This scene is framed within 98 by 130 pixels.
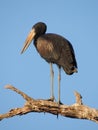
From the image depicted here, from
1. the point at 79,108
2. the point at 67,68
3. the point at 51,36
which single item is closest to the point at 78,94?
the point at 79,108

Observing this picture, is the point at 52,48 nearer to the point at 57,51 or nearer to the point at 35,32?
the point at 57,51

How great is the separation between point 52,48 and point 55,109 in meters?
2.66

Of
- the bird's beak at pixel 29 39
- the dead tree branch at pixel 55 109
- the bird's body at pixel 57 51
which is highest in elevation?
the bird's beak at pixel 29 39

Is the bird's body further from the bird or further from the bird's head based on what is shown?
the bird's head

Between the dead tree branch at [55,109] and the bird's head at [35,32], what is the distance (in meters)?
3.61

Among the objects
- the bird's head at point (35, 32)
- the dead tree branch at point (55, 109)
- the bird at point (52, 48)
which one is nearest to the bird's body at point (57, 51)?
the bird at point (52, 48)

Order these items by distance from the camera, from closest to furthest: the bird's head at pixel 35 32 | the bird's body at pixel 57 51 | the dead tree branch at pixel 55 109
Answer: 1. the dead tree branch at pixel 55 109
2. the bird's body at pixel 57 51
3. the bird's head at pixel 35 32

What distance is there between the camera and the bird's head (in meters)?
17.8

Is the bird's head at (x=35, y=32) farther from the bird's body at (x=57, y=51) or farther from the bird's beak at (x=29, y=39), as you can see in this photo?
the bird's body at (x=57, y=51)

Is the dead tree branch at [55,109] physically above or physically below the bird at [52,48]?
below

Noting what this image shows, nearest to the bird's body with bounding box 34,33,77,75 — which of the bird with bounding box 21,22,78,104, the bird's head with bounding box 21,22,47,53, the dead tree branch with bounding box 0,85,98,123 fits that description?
the bird with bounding box 21,22,78,104

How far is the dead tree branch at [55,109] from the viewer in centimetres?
1438

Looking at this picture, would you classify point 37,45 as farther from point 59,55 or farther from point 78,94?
point 78,94

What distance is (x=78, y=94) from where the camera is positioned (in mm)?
14805
